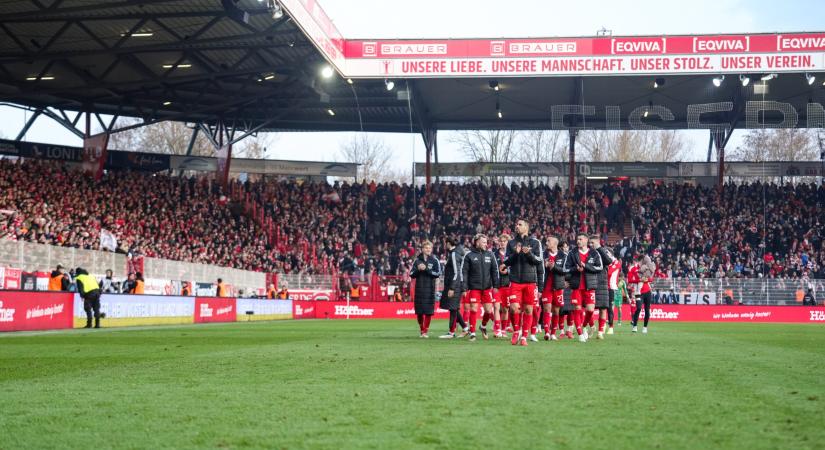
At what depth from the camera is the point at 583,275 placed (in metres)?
18.2

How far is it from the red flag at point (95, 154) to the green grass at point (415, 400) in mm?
34881

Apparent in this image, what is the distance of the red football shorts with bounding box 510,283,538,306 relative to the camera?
16.4 m

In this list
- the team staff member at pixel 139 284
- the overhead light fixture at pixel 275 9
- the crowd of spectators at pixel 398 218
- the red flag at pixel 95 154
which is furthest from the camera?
the red flag at pixel 95 154

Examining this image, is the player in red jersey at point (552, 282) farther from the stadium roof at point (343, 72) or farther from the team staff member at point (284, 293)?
the team staff member at point (284, 293)

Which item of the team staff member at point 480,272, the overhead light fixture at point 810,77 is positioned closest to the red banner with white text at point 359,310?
the overhead light fixture at point 810,77

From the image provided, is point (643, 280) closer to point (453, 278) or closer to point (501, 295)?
point (501, 295)

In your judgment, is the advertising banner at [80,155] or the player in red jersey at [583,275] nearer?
the player in red jersey at [583,275]

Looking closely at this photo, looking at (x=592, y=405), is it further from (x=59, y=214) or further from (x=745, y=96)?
(x=745, y=96)

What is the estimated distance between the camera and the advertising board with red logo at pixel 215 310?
33053mm

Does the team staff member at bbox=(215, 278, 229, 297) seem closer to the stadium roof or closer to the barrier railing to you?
the stadium roof

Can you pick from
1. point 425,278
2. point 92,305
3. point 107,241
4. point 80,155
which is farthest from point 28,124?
point 425,278

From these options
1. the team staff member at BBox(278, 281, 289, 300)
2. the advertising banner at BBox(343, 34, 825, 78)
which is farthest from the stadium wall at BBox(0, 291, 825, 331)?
the advertising banner at BBox(343, 34, 825, 78)

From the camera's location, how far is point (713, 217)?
50.1m

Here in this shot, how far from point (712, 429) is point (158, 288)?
102 ft
